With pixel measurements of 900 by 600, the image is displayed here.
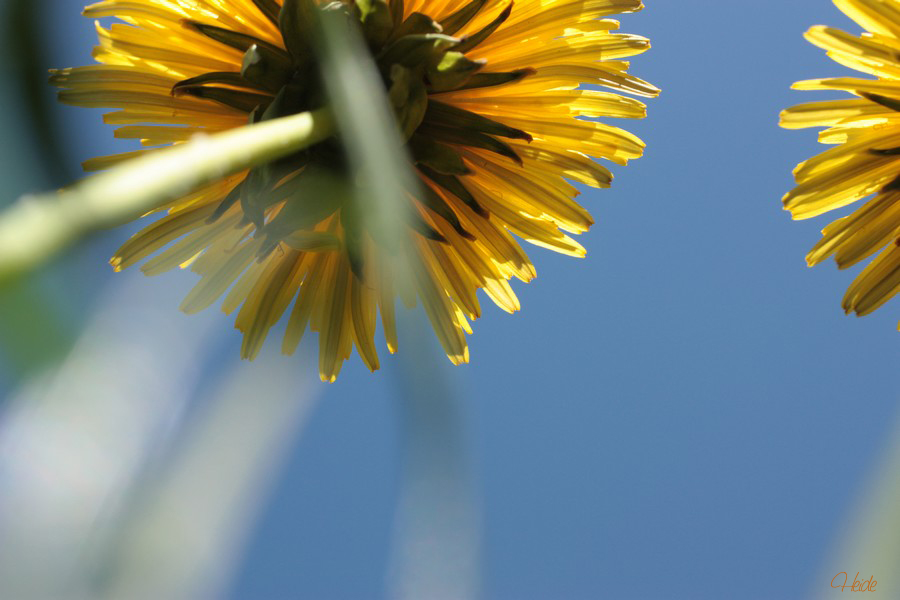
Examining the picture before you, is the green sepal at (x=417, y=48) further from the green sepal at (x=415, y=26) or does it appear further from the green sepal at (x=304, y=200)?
the green sepal at (x=304, y=200)

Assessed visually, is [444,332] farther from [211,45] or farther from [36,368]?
[36,368]

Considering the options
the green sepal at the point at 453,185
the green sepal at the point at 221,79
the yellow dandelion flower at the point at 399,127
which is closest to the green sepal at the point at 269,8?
the yellow dandelion flower at the point at 399,127

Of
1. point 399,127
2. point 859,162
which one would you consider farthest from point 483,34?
point 859,162

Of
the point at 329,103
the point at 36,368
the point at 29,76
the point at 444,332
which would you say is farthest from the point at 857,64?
the point at 36,368

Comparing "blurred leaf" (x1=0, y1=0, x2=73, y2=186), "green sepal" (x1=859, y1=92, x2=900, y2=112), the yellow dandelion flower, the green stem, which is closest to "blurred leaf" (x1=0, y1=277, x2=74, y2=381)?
the green stem

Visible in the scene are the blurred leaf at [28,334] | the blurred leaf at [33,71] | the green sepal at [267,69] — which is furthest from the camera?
the green sepal at [267,69]

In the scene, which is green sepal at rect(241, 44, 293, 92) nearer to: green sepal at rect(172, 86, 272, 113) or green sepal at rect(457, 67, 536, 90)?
green sepal at rect(172, 86, 272, 113)

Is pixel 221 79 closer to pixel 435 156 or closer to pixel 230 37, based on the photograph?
pixel 230 37
